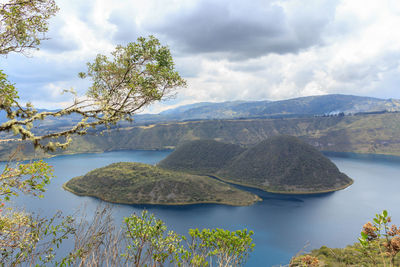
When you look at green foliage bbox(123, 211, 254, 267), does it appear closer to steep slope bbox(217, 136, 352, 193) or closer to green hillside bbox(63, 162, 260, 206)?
green hillside bbox(63, 162, 260, 206)

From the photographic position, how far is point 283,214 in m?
106

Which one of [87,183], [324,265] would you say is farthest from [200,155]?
[324,265]

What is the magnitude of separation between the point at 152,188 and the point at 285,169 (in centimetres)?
8775

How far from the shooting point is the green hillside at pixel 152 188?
390 ft

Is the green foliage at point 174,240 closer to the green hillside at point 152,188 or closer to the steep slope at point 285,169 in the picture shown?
the green hillside at point 152,188

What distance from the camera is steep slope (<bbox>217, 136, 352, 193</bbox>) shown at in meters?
144

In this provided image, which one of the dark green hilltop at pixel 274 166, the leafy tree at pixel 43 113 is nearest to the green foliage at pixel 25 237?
Result: the leafy tree at pixel 43 113

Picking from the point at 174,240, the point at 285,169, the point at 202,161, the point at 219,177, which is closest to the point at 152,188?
the point at 219,177

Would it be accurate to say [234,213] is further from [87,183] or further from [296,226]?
[87,183]

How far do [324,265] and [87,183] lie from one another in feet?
413

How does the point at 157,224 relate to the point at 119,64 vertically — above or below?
below

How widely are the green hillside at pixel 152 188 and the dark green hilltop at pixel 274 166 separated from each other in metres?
29.6

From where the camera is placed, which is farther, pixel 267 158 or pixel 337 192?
pixel 267 158

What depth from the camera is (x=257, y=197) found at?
421ft
